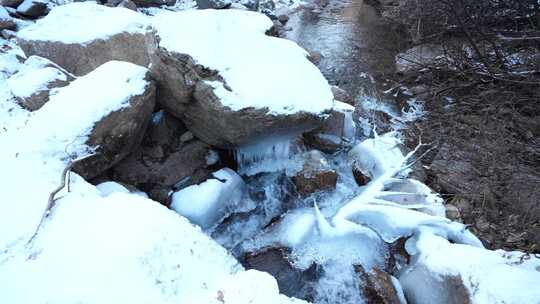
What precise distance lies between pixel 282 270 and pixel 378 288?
87 cm

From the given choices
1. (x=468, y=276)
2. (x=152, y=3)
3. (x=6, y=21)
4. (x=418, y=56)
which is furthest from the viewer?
(x=152, y=3)

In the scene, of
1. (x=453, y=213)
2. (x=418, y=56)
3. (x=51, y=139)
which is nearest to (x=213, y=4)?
(x=418, y=56)

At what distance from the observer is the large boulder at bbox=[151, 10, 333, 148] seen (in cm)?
361

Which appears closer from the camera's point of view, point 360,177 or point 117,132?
point 117,132

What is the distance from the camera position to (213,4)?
903 centimetres

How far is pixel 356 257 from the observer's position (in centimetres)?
335

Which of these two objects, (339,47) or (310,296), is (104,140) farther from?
(339,47)

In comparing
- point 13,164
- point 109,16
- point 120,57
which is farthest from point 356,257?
point 109,16

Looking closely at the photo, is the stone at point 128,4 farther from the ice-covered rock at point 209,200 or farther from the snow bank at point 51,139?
the ice-covered rock at point 209,200

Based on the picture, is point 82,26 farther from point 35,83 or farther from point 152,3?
point 152,3

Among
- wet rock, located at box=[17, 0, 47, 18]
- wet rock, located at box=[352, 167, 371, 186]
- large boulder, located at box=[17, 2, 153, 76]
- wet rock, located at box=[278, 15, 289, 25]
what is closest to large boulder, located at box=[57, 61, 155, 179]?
large boulder, located at box=[17, 2, 153, 76]

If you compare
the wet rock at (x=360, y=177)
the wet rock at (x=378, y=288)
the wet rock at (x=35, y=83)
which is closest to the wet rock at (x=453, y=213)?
the wet rock at (x=360, y=177)

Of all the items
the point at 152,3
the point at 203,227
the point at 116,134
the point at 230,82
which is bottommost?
the point at 203,227

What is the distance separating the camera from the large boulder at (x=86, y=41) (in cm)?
473
